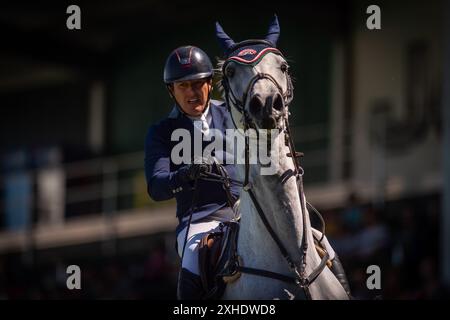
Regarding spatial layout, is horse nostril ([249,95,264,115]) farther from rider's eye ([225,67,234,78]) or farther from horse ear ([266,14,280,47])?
horse ear ([266,14,280,47])

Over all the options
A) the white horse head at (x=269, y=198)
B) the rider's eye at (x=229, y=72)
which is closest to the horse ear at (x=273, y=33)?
the white horse head at (x=269, y=198)

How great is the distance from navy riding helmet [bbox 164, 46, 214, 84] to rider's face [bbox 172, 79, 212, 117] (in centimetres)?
7

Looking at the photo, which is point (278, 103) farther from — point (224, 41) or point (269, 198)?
point (224, 41)

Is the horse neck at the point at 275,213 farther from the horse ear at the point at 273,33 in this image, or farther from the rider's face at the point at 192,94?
the rider's face at the point at 192,94

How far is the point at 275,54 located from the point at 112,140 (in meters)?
17.6

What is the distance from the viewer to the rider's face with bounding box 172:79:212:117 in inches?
229

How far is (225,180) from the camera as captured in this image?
5.54m

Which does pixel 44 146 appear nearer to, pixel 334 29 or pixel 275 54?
pixel 334 29

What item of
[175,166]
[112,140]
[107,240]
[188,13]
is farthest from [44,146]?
[175,166]

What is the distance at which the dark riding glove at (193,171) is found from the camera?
5297 mm

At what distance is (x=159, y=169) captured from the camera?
569cm

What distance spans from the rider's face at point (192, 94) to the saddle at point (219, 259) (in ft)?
2.58

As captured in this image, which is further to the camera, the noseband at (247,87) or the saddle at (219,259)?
the saddle at (219,259)

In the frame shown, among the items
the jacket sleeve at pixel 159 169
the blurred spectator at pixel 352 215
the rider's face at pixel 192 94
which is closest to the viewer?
the jacket sleeve at pixel 159 169
